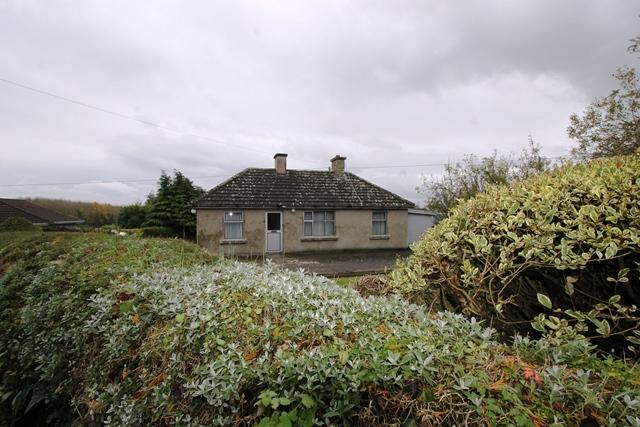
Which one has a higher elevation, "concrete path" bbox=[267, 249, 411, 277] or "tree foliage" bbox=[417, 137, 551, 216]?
"tree foliage" bbox=[417, 137, 551, 216]

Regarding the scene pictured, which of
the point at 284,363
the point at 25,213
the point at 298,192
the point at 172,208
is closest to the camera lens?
the point at 284,363

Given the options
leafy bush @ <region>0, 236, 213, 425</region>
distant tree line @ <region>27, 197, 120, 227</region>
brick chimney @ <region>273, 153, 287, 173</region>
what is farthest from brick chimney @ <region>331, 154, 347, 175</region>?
distant tree line @ <region>27, 197, 120, 227</region>

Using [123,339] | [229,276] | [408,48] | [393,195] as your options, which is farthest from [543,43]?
[393,195]

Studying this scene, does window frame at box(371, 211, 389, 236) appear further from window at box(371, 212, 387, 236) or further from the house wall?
the house wall

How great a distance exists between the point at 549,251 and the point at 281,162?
19.7m

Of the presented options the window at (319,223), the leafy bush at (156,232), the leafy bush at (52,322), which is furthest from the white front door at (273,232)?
the leafy bush at (52,322)

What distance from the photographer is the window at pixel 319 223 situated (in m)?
20.0

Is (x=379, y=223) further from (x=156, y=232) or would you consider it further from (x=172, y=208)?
(x=172, y=208)

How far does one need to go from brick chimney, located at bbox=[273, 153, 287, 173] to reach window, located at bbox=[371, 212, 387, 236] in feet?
21.9

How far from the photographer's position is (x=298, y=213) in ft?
64.6

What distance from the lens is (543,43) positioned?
30.8 feet

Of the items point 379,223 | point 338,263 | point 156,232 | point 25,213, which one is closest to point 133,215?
point 25,213

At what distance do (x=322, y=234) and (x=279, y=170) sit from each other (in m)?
5.12

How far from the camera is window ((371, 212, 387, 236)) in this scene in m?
21.4
